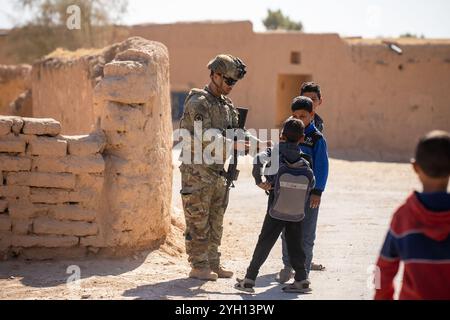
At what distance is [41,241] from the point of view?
564 cm

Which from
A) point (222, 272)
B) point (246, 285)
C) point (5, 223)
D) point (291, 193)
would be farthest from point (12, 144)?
point (291, 193)

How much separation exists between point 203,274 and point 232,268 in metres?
0.76

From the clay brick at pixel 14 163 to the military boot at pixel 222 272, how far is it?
1.83 m

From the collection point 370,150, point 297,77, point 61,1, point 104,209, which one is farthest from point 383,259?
point 61,1

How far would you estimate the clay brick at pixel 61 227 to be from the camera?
5641mm

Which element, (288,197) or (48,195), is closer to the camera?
(288,197)

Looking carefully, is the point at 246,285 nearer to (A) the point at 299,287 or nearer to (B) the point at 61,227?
(A) the point at 299,287

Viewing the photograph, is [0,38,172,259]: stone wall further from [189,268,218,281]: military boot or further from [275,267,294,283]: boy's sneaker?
[275,267,294,283]: boy's sneaker

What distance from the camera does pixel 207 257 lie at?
5.33 metres

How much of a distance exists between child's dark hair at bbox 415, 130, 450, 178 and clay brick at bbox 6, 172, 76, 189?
3503 mm

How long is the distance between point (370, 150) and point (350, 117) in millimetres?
1070

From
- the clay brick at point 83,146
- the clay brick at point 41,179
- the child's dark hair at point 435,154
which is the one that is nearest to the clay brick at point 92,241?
the clay brick at point 41,179

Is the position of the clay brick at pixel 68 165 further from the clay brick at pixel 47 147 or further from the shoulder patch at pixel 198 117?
the shoulder patch at pixel 198 117
